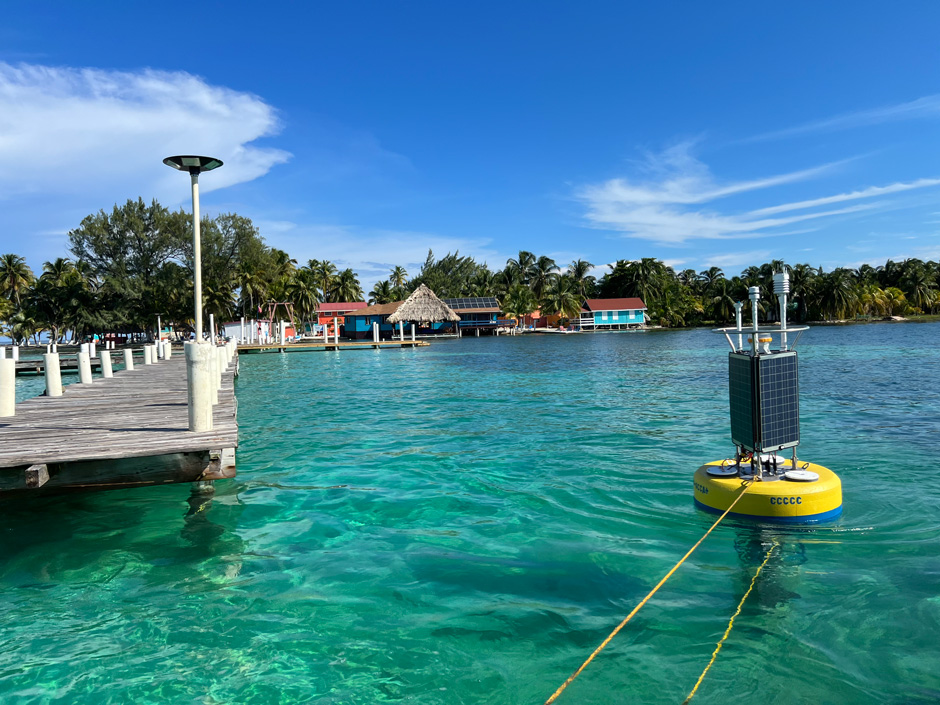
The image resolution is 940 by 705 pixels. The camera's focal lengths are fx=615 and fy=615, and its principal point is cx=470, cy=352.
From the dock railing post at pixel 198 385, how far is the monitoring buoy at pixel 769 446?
5986mm

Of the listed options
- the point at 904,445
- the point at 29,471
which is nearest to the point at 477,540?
the point at 29,471

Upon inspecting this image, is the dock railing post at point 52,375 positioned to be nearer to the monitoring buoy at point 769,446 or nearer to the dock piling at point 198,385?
the dock piling at point 198,385

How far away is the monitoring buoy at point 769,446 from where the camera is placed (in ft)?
19.6

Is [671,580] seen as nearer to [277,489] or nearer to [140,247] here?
[277,489]

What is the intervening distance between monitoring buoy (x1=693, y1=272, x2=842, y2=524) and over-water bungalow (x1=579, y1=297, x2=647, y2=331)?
7857 cm

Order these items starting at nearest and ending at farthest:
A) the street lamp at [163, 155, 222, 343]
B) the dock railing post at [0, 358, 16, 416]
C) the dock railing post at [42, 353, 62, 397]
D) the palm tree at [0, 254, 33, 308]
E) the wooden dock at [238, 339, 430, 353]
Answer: the street lamp at [163, 155, 222, 343] < the dock railing post at [0, 358, 16, 416] < the dock railing post at [42, 353, 62, 397] < the wooden dock at [238, 339, 430, 353] < the palm tree at [0, 254, 33, 308]

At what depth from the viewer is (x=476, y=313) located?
74500 mm

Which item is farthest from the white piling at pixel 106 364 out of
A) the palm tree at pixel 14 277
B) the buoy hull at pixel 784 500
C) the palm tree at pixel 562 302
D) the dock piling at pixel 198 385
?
the palm tree at pixel 562 302

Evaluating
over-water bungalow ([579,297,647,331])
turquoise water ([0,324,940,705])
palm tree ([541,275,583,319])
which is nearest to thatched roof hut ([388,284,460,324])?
palm tree ([541,275,583,319])

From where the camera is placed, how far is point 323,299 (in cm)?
9038

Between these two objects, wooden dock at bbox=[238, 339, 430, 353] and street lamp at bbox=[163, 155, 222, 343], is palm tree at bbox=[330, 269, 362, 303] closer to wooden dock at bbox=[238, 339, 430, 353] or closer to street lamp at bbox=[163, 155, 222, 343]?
wooden dock at bbox=[238, 339, 430, 353]

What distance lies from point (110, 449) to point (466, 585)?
4293mm

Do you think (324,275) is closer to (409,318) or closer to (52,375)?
(409,318)

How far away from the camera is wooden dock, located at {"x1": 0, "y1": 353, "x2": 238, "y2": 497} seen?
21.2ft
